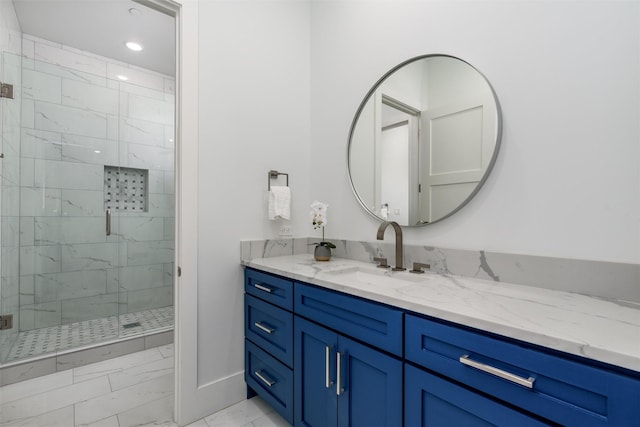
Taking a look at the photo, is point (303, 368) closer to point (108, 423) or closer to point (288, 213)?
point (288, 213)

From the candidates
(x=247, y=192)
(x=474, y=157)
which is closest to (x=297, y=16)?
(x=247, y=192)

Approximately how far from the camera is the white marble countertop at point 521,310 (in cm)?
65

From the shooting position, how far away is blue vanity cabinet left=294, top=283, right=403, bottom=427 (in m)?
1.03

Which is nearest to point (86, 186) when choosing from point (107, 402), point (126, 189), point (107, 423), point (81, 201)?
point (81, 201)

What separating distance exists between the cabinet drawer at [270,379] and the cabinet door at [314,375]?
0.21ft

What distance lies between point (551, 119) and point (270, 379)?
5.88 feet

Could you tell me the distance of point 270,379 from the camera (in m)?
1.62

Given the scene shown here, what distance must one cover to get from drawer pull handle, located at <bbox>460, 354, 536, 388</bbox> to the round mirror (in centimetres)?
78

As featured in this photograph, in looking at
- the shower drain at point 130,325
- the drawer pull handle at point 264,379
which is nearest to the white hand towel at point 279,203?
the drawer pull handle at point 264,379

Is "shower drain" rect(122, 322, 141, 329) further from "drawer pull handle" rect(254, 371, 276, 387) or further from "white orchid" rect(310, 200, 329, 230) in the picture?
"white orchid" rect(310, 200, 329, 230)

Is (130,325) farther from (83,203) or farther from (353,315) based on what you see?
(353,315)

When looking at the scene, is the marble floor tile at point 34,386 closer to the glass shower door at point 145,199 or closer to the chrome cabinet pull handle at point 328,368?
the glass shower door at point 145,199

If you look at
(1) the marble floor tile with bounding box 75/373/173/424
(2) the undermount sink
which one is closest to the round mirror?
(2) the undermount sink

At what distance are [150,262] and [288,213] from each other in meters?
2.11
